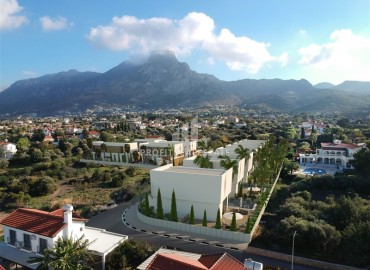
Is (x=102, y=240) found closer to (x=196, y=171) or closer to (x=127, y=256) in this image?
(x=127, y=256)

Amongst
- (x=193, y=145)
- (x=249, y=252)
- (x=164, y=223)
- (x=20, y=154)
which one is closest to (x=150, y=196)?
(x=164, y=223)

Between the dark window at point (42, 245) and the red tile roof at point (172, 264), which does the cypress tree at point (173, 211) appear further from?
the red tile roof at point (172, 264)

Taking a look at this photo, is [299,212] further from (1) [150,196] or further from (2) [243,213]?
(1) [150,196]

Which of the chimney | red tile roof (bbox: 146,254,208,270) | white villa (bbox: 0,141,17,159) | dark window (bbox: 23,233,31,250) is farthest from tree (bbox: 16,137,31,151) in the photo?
red tile roof (bbox: 146,254,208,270)

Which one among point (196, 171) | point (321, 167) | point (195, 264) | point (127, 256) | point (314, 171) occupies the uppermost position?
point (196, 171)

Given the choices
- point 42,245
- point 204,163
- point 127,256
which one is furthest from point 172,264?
point 204,163

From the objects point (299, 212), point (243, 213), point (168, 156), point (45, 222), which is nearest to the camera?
point (45, 222)
